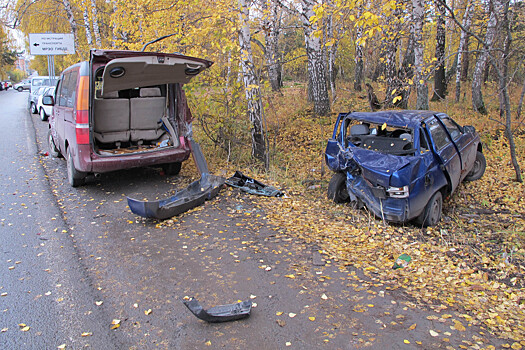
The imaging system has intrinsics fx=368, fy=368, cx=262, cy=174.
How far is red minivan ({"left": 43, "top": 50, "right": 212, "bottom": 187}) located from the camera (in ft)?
19.9

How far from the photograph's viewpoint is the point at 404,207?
17.1 ft

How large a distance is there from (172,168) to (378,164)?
4.24 metres

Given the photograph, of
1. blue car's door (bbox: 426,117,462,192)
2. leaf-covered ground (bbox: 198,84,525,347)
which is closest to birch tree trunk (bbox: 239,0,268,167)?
leaf-covered ground (bbox: 198,84,525,347)

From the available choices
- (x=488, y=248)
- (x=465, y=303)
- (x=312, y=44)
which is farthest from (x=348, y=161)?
(x=312, y=44)

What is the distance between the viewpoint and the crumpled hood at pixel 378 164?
17.1ft

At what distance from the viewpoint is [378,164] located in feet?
17.8

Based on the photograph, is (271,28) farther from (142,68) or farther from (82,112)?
(82,112)

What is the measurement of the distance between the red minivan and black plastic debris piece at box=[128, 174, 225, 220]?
0.92 metres

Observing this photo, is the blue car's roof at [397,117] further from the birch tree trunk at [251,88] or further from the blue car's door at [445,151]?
the birch tree trunk at [251,88]

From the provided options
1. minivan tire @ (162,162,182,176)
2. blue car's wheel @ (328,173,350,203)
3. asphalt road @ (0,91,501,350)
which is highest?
minivan tire @ (162,162,182,176)

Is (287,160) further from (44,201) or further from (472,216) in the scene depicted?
(44,201)

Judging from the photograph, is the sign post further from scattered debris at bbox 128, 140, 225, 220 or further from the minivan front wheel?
scattered debris at bbox 128, 140, 225, 220

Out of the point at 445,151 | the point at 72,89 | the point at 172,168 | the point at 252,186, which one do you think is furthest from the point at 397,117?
the point at 72,89

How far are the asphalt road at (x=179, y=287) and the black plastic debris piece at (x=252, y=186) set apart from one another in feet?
1.69
